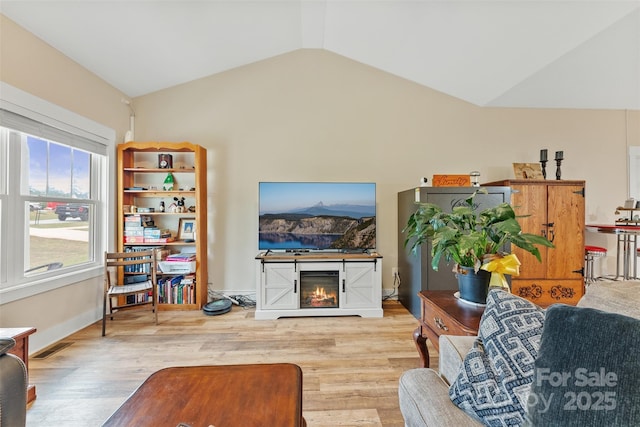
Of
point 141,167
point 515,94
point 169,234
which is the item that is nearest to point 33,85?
point 141,167

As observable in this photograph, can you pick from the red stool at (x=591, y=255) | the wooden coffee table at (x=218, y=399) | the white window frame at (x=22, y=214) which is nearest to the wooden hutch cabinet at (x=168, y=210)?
the white window frame at (x=22, y=214)

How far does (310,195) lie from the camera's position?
3275 mm

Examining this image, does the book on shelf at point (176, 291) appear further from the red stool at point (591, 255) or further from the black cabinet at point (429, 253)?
the red stool at point (591, 255)

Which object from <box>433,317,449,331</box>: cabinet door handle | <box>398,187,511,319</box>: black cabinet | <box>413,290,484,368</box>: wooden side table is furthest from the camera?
<box>398,187,511,319</box>: black cabinet

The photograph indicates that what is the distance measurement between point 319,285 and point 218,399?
209 cm

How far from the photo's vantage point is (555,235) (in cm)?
306

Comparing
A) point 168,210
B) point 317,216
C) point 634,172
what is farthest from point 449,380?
point 634,172

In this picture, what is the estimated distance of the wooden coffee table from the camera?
2.99ft

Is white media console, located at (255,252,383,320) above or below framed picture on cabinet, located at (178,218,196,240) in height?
below

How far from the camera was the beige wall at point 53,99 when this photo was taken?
82.3 inches

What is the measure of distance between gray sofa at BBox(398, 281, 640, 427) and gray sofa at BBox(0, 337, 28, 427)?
130cm

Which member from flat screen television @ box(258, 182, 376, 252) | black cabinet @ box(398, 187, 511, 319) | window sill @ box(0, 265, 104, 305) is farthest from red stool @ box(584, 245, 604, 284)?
window sill @ box(0, 265, 104, 305)

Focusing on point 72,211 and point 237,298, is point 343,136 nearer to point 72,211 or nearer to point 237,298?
point 237,298

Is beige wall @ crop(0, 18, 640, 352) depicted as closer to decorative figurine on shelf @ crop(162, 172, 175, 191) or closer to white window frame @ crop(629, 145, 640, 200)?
white window frame @ crop(629, 145, 640, 200)
